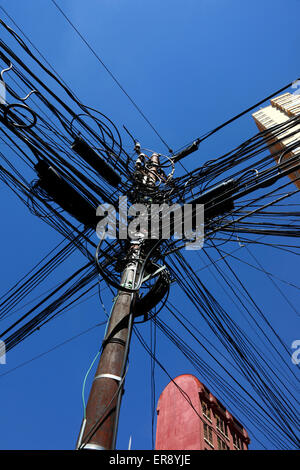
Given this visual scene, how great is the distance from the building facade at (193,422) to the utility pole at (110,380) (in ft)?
50.4

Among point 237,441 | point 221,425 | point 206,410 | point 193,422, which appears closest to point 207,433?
point 193,422

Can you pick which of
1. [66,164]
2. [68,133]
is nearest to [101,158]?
[68,133]

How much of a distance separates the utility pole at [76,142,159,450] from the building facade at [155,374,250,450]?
50.4 feet

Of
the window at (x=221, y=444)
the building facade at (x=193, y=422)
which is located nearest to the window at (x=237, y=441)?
the building facade at (x=193, y=422)

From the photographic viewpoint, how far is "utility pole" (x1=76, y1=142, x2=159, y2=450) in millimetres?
1908

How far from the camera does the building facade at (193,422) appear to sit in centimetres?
1627

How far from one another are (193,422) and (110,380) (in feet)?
58.7

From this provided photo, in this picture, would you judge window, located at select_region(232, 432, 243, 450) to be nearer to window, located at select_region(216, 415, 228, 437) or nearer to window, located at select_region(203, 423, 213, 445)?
window, located at select_region(216, 415, 228, 437)

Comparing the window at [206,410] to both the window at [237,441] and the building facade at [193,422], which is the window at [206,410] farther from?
the window at [237,441]

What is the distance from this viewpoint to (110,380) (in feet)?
7.39

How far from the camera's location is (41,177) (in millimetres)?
3277

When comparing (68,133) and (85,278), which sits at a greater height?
(68,133)
